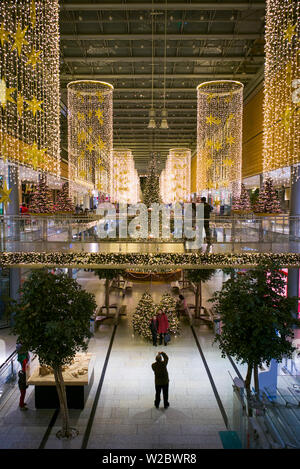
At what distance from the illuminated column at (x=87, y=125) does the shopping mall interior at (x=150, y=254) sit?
67 mm

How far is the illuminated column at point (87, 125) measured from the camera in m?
10.8

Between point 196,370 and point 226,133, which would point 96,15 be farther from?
point 196,370

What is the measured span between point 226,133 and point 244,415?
947cm

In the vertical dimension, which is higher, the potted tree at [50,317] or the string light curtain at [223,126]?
the string light curtain at [223,126]

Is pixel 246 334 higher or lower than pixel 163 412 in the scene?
higher

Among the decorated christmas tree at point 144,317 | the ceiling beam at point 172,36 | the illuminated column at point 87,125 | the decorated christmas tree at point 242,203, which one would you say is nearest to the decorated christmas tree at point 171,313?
the decorated christmas tree at point 144,317

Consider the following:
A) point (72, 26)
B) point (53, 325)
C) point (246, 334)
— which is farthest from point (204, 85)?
point (53, 325)

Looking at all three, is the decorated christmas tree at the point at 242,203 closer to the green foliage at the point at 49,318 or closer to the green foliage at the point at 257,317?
→ the green foliage at the point at 257,317

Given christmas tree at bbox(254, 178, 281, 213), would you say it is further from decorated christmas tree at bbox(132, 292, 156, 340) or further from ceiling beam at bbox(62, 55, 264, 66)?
decorated christmas tree at bbox(132, 292, 156, 340)

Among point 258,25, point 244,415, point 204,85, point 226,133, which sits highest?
point 258,25

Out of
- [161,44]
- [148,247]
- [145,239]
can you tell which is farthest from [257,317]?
[161,44]

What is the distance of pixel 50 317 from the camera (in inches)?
231

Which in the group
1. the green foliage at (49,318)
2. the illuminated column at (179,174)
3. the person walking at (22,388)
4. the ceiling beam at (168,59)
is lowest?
the person walking at (22,388)

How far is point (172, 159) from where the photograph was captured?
72.6 feet
